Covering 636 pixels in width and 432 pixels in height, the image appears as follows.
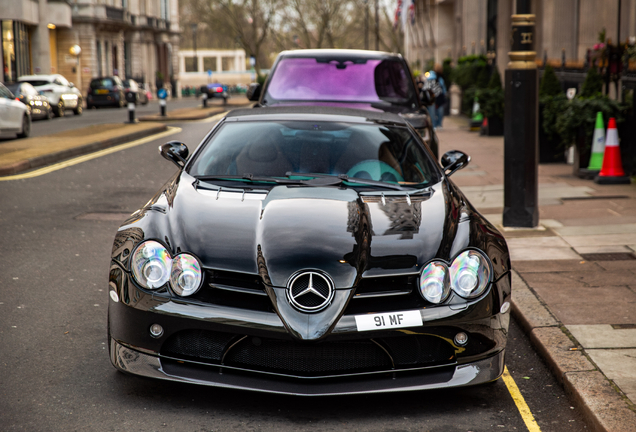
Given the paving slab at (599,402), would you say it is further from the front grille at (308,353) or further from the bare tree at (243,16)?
the bare tree at (243,16)

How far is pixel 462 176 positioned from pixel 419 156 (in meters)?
7.45

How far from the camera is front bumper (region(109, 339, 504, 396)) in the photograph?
12.1 feet

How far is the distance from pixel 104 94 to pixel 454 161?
38946 millimetres

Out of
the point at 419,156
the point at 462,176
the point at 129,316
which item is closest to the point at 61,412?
the point at 129,316

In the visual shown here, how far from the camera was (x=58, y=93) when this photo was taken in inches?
1261

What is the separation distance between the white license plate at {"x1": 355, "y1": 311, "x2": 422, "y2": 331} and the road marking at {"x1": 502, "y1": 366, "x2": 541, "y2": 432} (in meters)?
0.69

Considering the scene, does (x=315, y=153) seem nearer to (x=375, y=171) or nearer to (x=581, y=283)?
(x=375, y=171)

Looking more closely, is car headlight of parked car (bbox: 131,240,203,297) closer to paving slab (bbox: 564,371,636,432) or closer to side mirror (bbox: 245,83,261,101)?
paving slab (bbox: 564,371,636,432)

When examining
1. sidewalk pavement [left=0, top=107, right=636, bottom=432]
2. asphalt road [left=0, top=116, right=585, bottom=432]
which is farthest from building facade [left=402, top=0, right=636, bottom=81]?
asphalt road [left=0, top=116, right=585, bottom=432]

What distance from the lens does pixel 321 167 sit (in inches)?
203

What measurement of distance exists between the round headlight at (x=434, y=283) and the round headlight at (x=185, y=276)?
39.6 inches

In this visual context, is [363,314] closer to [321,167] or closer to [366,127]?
[321,167]


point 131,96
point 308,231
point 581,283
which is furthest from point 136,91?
point 308,231

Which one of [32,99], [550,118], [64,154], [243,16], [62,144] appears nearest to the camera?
[550,118]
